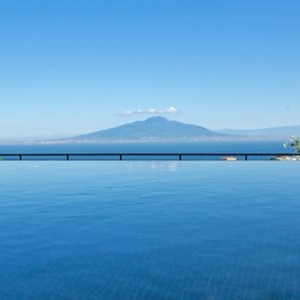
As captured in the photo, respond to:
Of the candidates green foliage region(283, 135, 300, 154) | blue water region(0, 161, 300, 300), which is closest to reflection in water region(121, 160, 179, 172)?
green foliage region(283, 135, 300, 154)

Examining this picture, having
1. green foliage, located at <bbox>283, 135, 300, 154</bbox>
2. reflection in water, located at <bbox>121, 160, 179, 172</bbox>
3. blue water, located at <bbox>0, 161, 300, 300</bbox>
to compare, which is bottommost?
blue water, located at <bbox>0, 161, 300, 300</bbox>

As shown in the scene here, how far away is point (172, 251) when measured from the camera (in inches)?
160

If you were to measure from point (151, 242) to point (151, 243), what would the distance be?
0.04 m

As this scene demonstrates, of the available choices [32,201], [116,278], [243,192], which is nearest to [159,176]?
[243,192]

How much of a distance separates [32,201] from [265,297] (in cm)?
510

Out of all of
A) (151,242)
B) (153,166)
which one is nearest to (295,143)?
(153,166)

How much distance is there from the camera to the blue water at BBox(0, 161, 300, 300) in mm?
3133

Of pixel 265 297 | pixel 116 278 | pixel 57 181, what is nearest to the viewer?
pixel 265 297

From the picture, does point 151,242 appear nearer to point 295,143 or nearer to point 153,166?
point 153,166

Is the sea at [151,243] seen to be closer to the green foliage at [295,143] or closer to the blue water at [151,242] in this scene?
the blue water at [151,242]

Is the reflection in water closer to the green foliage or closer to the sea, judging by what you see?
the green foliage

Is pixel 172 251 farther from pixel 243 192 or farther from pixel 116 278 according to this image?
pixel 243 192

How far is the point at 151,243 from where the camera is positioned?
4.38 m

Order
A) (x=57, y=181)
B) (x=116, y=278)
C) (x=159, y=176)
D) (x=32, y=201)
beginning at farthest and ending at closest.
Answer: (x=159, y=176) < (x=57, y=181) < (x=32, y=201) < (x=116, y=278)
